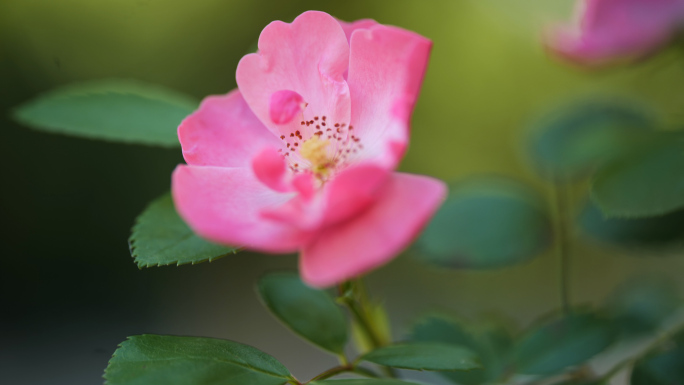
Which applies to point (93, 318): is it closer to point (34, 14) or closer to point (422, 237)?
point (34, 14)

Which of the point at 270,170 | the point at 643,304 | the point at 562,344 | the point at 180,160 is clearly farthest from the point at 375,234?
the point at 180,160

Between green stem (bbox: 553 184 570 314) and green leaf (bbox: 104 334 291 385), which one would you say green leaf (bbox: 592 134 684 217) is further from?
green leaf (bbox: 104 334 291 385)

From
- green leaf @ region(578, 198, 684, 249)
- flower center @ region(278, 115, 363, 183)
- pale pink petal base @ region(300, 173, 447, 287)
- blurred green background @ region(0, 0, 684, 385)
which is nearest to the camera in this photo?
pale pink petal base @ region(300, 173, 447, 287)

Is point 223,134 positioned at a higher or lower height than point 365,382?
higher

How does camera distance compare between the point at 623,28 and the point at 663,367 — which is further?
the point at 623,28

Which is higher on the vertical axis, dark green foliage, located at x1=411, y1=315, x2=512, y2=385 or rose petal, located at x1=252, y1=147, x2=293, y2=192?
rose petal, located at x1=252, y1=147, x2=293, y2=192

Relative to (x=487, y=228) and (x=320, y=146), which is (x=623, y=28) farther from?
(x=320, y=146)

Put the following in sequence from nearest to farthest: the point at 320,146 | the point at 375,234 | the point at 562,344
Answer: the point at 375,234 → the point at 320,146 → the point at 562,344

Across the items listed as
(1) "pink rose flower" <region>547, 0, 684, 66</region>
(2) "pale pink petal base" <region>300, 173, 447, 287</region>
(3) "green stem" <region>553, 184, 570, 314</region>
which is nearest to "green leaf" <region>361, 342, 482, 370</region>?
(2) "pale pink petal base" <region>300, 173, 447, 287</region>
